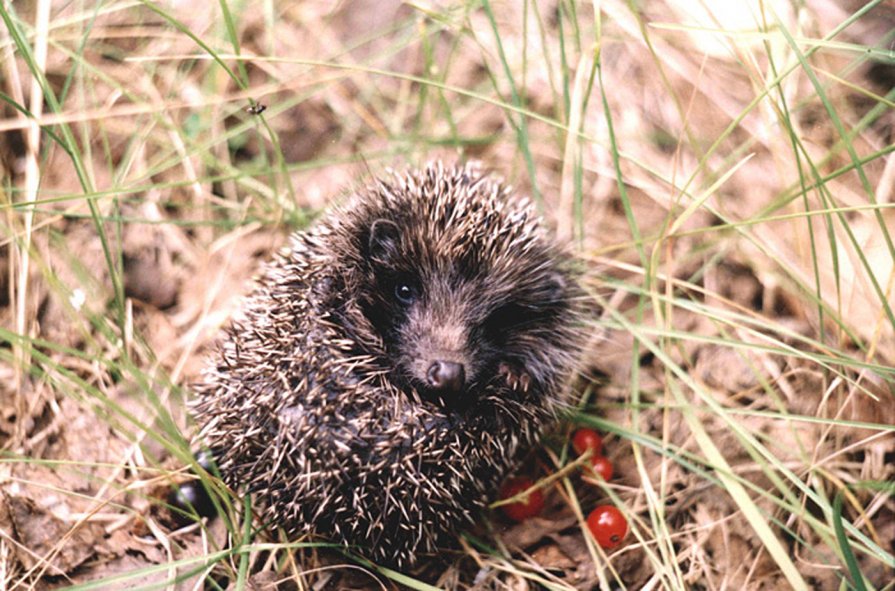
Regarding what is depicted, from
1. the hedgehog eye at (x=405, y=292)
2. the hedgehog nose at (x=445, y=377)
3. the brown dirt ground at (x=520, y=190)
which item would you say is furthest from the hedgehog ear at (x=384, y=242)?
the brown dirt ground at (x=520, y=190)

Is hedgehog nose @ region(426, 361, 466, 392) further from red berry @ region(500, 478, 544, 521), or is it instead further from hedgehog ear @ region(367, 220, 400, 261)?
red berry @ region(500, 478, 544, 521)

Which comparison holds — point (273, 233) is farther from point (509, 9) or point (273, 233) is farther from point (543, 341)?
point (509, 9)

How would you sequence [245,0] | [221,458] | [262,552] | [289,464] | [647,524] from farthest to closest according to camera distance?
[245,0], [647,524], [262,552], [221,458], [289,464]

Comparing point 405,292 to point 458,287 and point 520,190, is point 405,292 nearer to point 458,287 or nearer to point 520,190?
point 458,287

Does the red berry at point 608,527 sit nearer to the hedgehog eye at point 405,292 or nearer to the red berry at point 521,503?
the red berry at point 521,503

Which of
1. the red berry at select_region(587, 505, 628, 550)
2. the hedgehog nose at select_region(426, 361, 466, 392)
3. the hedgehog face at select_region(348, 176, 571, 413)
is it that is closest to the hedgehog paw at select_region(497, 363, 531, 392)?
the hedgehog face at select_region(348, 176, 571, 413)

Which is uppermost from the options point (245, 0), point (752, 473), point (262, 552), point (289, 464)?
point (245, 0)

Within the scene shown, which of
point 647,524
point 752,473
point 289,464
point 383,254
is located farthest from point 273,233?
point 752,473
